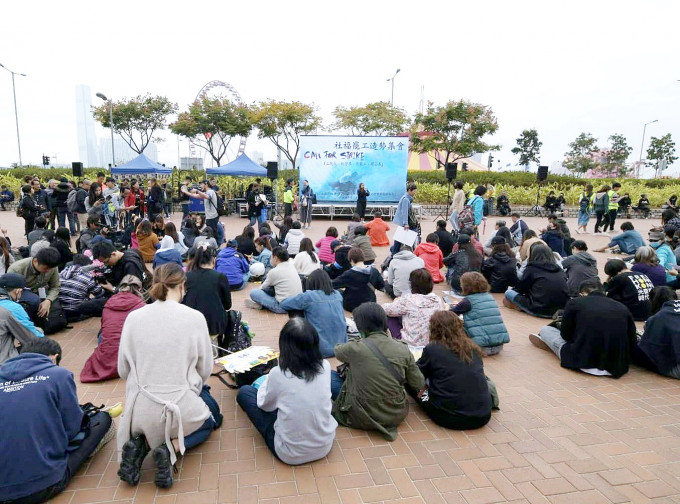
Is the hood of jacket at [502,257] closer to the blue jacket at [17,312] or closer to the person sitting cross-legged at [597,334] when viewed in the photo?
the person sitting cross-legged at [597,334]

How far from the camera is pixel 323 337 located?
466cm

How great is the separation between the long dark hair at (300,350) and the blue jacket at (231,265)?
15.1ft

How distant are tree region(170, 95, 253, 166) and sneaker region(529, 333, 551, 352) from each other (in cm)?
2535

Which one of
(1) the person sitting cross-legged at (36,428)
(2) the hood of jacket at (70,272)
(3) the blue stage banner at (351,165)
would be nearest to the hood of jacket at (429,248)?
(2) the hood of jacket at (70,272)

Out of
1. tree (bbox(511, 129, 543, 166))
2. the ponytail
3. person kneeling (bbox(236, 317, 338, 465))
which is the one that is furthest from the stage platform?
tree (bbox(511, 129, 543, 166))

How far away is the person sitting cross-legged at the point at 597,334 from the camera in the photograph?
174 inches

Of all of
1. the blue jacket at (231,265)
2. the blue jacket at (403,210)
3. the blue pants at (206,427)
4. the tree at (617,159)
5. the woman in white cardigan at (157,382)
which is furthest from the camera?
the tree at (617,159)

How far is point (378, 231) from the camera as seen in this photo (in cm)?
1196

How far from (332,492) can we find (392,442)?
73 centimetres

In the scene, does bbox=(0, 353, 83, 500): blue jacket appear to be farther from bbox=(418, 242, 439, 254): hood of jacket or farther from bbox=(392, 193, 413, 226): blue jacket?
bbox=(392, 193, 413, 226): blue jacket

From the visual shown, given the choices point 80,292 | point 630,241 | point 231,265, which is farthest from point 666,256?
point 80,292

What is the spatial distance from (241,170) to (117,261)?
1291 cm

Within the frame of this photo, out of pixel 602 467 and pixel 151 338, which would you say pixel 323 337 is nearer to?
pixel 151 338

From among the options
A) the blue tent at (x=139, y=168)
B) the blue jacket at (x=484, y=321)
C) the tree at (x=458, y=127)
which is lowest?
the blue jacket at (x=484, y=321)
